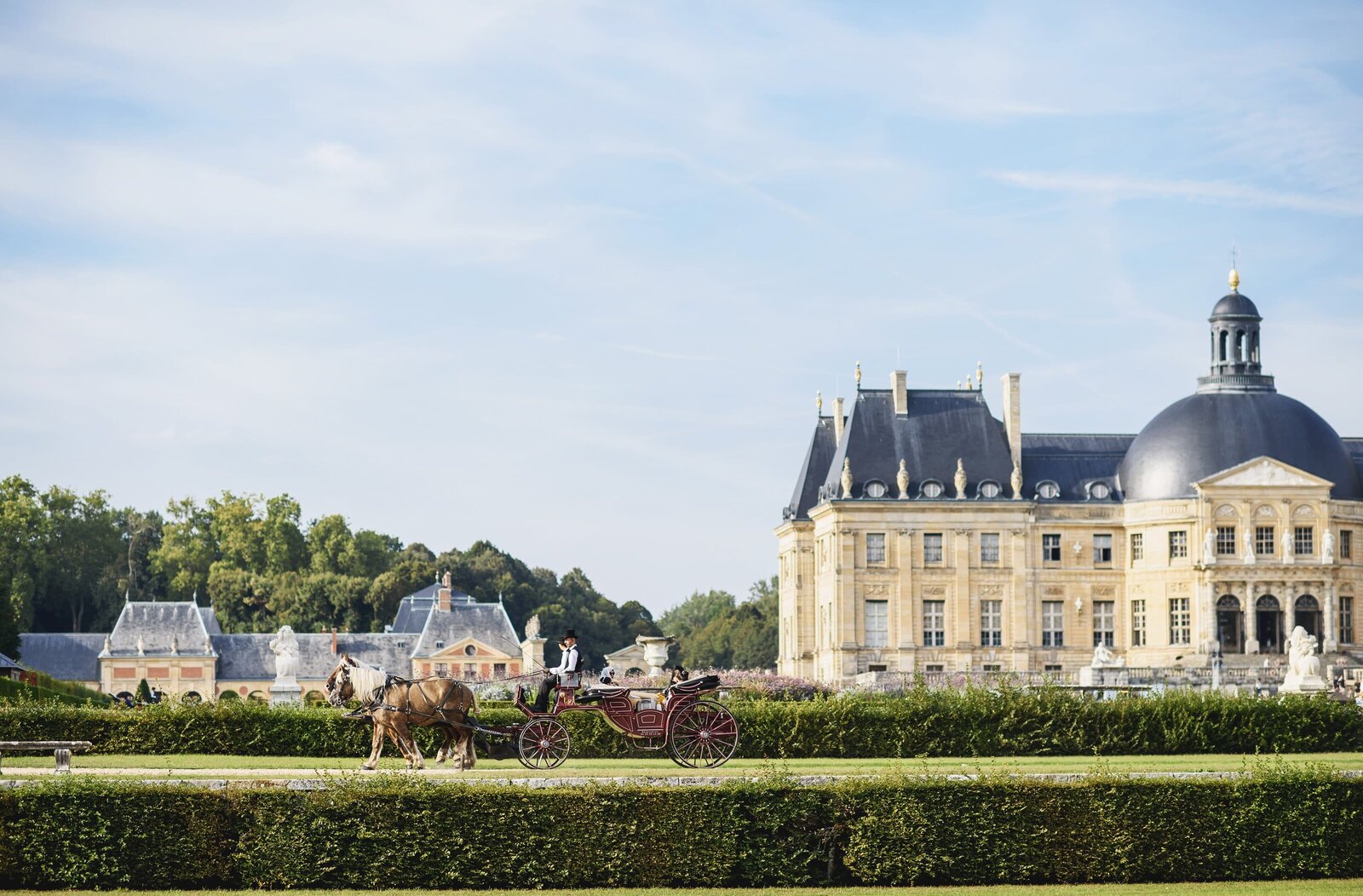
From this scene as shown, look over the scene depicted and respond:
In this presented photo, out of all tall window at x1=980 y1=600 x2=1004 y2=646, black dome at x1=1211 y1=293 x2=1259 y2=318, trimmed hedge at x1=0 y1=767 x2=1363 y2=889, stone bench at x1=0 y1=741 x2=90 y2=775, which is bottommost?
trimmed hedge at x1=0 y1=767 x2=1363 y2=889

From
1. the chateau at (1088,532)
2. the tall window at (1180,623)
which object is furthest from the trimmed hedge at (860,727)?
the tall window at (1180,623)

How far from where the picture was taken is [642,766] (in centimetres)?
2617

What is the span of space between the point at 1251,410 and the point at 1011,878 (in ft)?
184

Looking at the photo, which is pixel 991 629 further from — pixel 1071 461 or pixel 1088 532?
pixel 1071 461

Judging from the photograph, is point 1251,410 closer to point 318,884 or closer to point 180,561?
point 318,884

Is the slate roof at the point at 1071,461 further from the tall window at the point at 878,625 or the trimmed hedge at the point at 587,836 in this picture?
the trimmed hedge at the point at 587,836

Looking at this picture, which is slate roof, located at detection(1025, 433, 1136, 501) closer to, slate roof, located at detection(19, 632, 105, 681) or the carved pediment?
the carved pediment

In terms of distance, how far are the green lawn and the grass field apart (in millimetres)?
1639

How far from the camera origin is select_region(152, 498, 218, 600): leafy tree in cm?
12631

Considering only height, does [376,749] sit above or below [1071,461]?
below

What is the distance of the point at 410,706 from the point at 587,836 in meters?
4.83

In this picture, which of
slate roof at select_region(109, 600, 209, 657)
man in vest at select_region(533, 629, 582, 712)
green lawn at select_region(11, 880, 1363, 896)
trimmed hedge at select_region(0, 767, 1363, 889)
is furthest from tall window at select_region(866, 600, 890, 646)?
green lawn at select_region(11, 880, 1363, 896)

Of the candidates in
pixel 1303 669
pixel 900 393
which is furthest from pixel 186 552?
pixel 1303 669

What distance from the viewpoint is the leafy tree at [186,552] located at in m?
126
